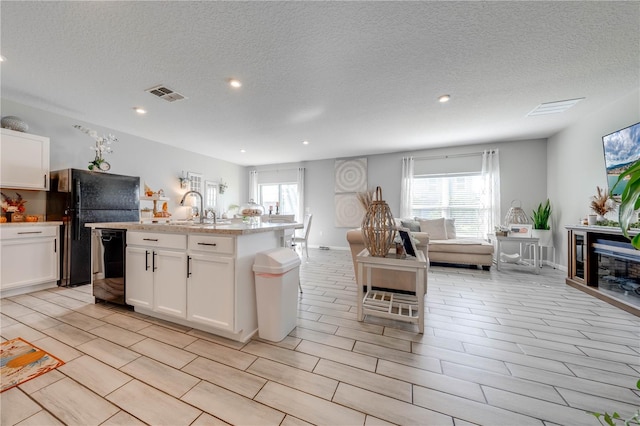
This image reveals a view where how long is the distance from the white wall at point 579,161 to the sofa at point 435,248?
137 cm

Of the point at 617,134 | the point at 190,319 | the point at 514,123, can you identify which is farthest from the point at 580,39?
the point at 190,319

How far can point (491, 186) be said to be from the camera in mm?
5031

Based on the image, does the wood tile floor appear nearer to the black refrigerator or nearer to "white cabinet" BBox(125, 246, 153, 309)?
"white cabinet" BBox(125, 246, 153, 309)

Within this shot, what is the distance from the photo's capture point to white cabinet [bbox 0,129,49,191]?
9.49 feet

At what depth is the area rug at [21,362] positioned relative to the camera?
1443mm

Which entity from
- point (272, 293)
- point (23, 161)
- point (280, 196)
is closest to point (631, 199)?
point (272, 293)

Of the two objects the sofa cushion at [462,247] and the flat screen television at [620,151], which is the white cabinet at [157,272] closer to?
the sofa cushion at [462,247]

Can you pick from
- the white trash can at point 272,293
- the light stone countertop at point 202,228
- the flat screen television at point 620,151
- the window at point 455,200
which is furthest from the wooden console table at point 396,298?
the window at point 455,200

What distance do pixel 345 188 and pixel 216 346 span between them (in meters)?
5.13

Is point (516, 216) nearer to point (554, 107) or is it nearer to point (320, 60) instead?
point (554, 107)

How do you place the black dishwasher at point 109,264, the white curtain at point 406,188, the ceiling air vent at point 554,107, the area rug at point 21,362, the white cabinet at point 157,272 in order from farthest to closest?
the white curtain at point 406,188, the ceiling air vent at point 554,107, the black dishwasher at point 109,264, the white cabinet at point 157,272, the area rug at point 21,362

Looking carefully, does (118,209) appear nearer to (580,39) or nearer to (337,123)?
(337,123)

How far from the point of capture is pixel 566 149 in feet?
13.5

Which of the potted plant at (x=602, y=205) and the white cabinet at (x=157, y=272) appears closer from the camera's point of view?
the white cabinet at (x=157, y=272)
